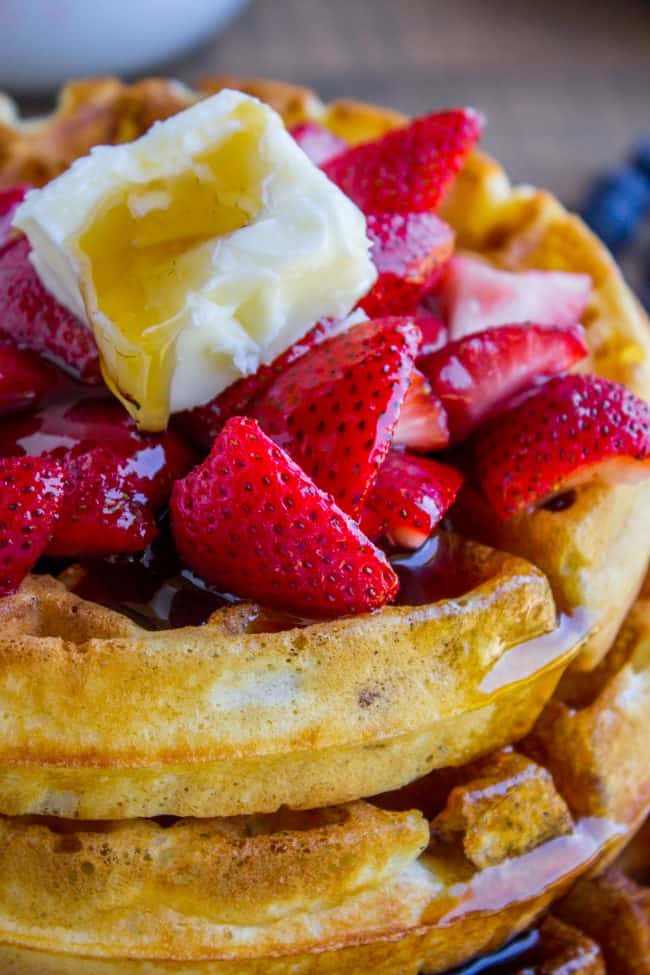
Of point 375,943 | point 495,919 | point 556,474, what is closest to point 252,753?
point 375,943

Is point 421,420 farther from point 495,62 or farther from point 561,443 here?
point 495,62

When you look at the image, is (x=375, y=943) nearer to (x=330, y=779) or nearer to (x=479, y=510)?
(x=330, y=779)

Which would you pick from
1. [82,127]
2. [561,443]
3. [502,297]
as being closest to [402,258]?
[502,297]

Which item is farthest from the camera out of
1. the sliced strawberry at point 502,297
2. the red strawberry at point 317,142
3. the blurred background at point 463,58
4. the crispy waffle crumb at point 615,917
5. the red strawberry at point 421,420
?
the blurred background at point 463,58

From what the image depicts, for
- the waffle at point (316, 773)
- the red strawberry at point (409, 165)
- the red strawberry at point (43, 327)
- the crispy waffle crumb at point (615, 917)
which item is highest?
the red strawberry at point (409, 165)

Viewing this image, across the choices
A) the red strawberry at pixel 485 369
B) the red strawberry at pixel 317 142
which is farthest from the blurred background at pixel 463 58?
the red strawberry at pixel 485 369

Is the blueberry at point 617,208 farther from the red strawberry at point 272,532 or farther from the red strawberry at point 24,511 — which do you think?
the red strawberry at point 24,511
